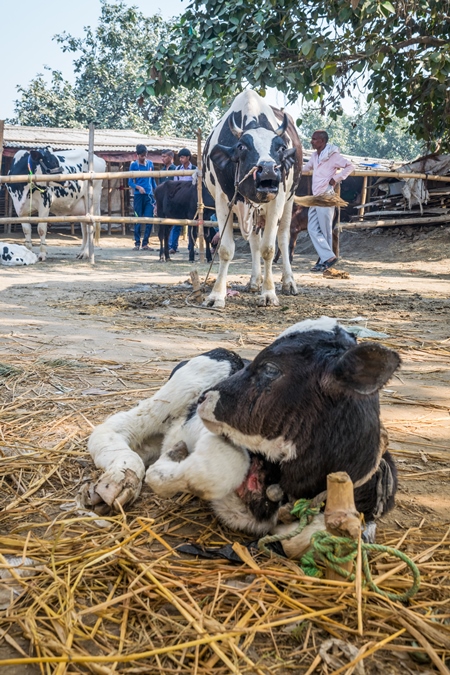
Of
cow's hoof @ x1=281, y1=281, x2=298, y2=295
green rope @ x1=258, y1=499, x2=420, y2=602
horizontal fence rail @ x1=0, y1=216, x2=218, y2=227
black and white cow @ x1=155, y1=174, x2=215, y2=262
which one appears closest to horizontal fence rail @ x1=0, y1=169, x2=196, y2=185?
horizontal fence rail @ x1=0, y1=216, x2=218, y2=227

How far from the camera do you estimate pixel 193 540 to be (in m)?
2.18

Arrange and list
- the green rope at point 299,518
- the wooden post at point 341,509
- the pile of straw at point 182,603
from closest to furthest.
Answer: the pile of straw at point 182,603 → the wooden post at point 341,509 → the green rope at point 299,518

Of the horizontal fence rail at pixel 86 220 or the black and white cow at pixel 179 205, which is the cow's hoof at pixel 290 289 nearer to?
the horizontal fence rail at pixel 86 220

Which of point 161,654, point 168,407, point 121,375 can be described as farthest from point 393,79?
point 161,654

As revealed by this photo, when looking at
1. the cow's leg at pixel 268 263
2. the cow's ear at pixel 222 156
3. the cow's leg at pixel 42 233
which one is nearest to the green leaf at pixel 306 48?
the cow's ear at pixel 222 156

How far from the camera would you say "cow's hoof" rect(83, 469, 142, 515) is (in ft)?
7.71

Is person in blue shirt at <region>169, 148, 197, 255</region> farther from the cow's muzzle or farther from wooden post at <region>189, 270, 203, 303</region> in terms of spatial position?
the cow's muzzle

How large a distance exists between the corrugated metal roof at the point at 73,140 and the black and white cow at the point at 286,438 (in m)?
21.1

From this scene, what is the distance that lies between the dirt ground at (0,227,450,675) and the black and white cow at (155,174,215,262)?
1.74m

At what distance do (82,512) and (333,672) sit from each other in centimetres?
118

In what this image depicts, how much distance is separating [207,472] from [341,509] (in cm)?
61

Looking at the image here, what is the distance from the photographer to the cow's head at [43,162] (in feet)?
50.6

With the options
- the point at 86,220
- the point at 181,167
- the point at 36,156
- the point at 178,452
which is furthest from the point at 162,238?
the point at 178,452

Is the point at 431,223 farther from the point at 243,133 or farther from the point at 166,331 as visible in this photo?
the point at 166,331
